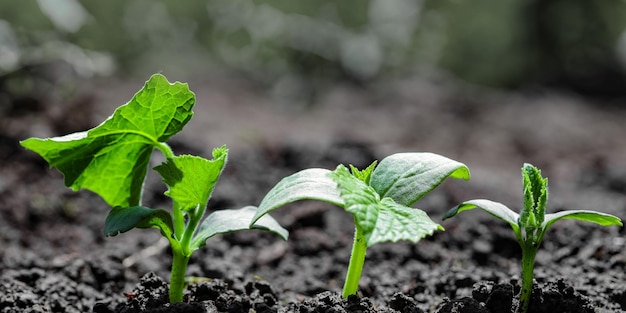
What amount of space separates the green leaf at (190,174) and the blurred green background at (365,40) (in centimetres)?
315

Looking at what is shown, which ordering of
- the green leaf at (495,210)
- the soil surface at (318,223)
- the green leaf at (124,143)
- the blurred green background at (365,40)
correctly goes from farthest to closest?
the blurred green background at (365,40) → the soil surface at (318,223) → the green leaf at (124,143) → the green leaf at (495,210)

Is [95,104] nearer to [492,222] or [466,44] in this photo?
[492,222]

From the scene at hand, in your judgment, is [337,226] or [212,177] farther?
[337,226]

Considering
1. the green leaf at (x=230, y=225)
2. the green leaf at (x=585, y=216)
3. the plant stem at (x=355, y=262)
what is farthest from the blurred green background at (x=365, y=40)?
the green leaf at (x=585, y=216)

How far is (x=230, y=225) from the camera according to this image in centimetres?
128

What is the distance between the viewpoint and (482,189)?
2785mm

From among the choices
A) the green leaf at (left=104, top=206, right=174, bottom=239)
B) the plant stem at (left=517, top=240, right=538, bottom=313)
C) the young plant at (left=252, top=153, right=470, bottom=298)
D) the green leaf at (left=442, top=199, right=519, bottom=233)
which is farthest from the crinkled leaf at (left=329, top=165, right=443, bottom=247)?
the green leaf at (left=104, top=206, right=174, bottom=239)

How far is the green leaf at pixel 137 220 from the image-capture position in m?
1.23

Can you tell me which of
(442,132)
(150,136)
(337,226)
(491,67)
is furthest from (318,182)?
(491,67)

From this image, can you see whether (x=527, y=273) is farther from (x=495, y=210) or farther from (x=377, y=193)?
(x=377, y=193)

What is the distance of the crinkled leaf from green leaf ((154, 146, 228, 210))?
26 cm

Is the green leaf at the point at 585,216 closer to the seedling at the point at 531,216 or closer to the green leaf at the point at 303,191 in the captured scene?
the seedling at the point at 531,216

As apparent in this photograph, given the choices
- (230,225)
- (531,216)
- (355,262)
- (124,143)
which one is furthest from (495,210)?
(124,143)

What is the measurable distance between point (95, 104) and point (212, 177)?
7.76 ft
